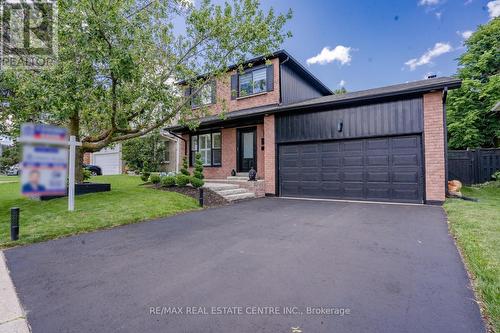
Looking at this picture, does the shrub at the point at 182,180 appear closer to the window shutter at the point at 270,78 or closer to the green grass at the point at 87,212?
the green grass at the point at 87,212

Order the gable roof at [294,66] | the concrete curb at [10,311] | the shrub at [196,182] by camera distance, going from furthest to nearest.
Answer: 1. the gable roof at [294,66]
2. the shrub at [196,182]
3. the concrete curb at [10,311]

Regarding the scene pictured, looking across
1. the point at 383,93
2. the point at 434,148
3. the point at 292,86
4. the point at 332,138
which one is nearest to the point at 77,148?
the point at 332,138

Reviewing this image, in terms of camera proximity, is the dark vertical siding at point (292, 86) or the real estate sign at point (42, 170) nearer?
the real estate sign at point (42, 170)

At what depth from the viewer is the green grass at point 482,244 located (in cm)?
230

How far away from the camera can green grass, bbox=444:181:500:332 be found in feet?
7.54

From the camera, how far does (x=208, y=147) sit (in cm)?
1322

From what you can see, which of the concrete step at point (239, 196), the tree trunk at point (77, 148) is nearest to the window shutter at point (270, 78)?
the concrete step at point (239, 196)

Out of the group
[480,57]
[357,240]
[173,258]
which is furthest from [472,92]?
[173,258]

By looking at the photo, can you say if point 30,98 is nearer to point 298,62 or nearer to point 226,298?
point 226,298

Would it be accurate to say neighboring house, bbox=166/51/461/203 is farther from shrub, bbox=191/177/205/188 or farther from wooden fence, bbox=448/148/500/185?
wooden fence, bbox=448/148/500/185

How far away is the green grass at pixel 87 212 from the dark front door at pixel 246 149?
416cm

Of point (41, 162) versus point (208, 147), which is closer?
point (41, 162)

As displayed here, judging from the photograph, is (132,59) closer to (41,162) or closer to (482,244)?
(41,162)

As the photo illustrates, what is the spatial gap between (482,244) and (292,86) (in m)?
10.1
